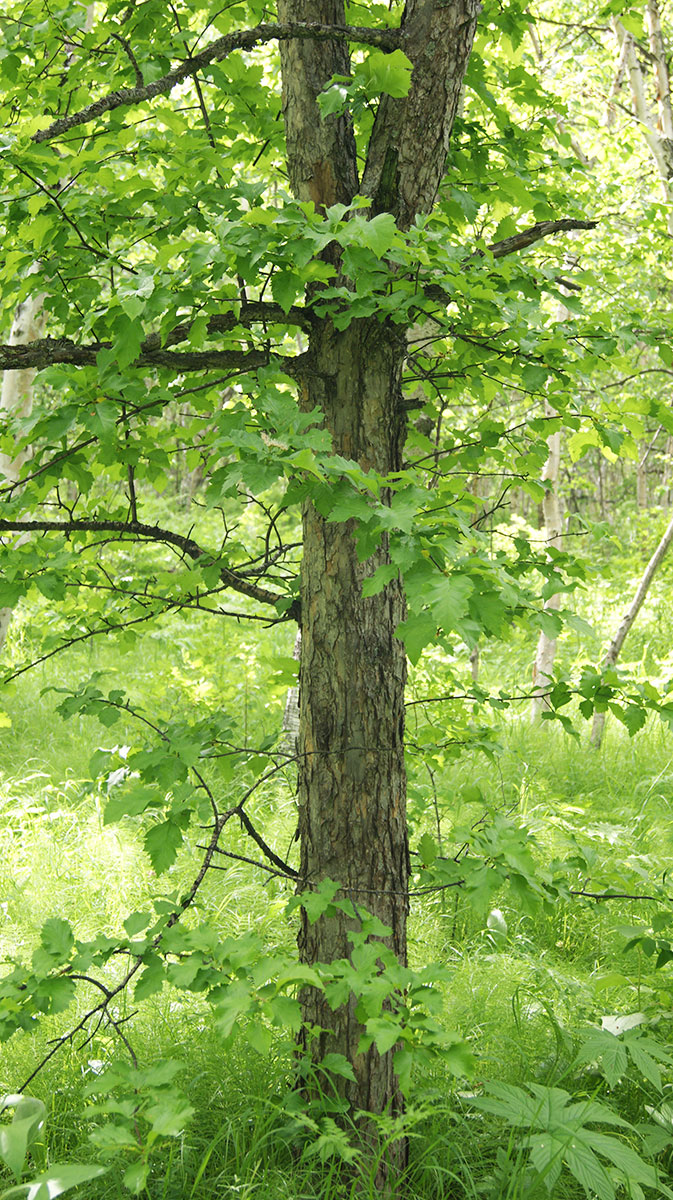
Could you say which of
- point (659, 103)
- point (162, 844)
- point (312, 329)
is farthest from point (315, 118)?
point (659, 103)

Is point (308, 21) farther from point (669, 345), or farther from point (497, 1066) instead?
point (497, 1066)

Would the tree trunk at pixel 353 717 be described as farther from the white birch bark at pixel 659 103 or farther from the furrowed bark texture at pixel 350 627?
the white birch bark at pixel 659 103

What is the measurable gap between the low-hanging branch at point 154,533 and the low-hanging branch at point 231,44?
0.89 metres

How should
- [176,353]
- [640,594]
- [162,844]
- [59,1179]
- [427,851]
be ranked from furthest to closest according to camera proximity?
1. [640,594]
2. [427,851]
3. [176,353]
4. [162,844]
5. [59,1179]

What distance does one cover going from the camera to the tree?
174cm

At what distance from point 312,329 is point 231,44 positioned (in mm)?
643

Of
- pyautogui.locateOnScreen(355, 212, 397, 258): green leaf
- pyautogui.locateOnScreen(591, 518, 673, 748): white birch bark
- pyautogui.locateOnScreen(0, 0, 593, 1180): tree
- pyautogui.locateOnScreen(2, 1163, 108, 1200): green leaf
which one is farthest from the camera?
pyautogui.locateOnScreen(591, 518, 673, 748): white birch bark

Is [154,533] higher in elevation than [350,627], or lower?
higher

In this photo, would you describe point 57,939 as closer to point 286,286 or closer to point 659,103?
point 286,286

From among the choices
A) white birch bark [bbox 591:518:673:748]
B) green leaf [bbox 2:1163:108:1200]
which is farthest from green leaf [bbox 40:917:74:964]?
white birch bark [bbox 591:518:673:748]

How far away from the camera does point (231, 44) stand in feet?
6.43

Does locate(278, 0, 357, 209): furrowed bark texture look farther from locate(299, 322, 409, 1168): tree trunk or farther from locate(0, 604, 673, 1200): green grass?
locate(0, 604, 673, 1200): green grass

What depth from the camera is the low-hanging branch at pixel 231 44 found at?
193cm

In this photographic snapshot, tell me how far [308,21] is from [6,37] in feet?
2.64
